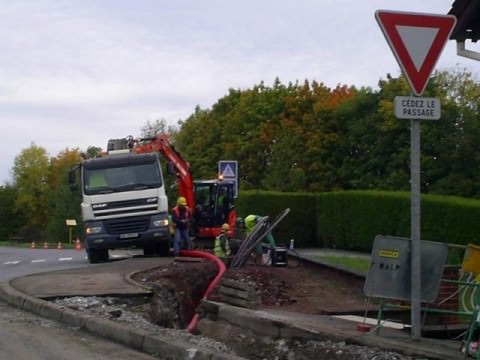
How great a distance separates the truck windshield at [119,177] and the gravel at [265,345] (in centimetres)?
1069

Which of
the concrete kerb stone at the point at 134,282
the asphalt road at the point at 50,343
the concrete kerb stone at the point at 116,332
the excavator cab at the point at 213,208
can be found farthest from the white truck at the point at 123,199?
the concrete kerb stone at the point at 116,332

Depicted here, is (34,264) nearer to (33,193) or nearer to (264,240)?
(264,240)

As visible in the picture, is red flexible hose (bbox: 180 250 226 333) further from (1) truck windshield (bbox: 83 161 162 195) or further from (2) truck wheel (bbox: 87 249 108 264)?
(2) truck wheel (bbox: 87 249 108 264)

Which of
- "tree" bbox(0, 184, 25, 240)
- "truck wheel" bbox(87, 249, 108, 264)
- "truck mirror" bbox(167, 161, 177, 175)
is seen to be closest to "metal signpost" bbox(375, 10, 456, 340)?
"truck wheel" bbox(87, 249, 108, 264)

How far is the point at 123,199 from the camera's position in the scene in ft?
80.3

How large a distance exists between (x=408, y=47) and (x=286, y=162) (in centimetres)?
4718

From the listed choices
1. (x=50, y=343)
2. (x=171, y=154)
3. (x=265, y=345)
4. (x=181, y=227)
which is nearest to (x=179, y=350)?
(x=265, y=345)

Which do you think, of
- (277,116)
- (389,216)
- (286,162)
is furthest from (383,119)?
(389,216)

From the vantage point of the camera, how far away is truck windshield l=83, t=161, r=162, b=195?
24.5 metres

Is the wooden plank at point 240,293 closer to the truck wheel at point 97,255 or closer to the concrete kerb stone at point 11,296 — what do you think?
the concrete kerb stone at point 11,296

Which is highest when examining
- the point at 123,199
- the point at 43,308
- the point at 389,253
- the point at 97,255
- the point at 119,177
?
the point at 119,177

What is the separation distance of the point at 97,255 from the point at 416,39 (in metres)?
18.7

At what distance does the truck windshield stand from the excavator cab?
7.72 metres

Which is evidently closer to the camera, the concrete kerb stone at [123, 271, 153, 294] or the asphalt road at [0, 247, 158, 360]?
the asphalt road at [0, 247, 158, 360]
